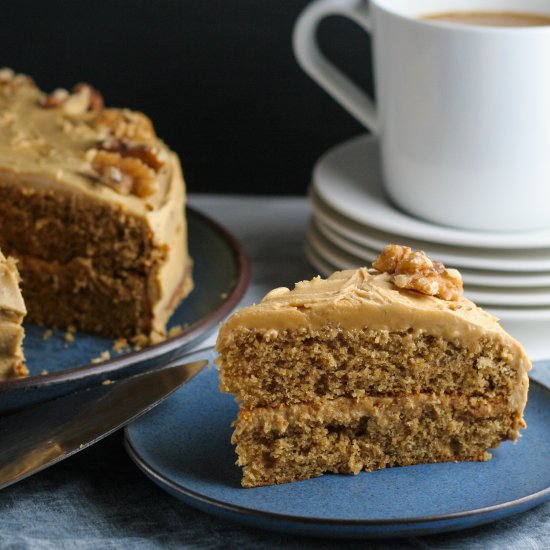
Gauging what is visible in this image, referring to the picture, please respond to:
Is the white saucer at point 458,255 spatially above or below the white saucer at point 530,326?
above

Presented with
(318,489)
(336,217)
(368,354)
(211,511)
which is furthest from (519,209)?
(211,511)

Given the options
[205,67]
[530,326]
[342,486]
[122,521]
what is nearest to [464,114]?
[530,326]

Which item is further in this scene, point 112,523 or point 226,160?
point 226,160

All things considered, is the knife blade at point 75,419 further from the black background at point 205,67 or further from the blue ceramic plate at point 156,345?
the black background at point 205,67

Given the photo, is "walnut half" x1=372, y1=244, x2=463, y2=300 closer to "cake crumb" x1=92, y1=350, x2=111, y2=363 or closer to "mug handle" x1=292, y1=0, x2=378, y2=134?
"cake crumb" x1=92, y1=350, x2=111, y2=363

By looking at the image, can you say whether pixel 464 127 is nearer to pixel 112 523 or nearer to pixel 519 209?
pixel 519 209

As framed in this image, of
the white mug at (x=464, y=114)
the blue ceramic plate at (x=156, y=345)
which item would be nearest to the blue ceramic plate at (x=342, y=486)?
the blue ceramic plate at (x=156, y=345)
